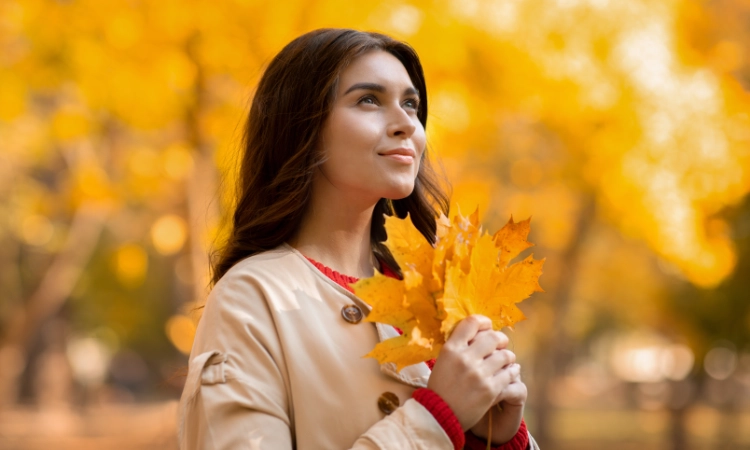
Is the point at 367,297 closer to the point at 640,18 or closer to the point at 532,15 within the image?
the point at 532,15

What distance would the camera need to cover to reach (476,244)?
74.1 inches

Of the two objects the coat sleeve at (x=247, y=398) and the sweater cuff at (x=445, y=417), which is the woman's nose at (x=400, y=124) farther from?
the sweater cuff at (x=445, y=417)

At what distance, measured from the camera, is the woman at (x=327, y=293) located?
180 cm

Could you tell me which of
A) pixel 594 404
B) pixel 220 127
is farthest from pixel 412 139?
pixel 594 404

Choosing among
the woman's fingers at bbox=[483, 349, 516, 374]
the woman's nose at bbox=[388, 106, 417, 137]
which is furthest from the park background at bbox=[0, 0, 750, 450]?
the woman's fingers at bbox=[483, 349, 516, 374]

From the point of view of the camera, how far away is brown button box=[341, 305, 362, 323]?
1.97 meters

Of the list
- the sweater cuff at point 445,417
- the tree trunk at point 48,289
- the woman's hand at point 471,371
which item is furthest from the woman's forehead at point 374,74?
the tree trunk at point 48,289

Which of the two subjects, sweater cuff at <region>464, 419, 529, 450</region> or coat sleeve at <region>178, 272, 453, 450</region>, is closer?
coat sleeve at <region>178, 272, 453, 450</region>

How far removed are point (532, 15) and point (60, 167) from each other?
1149 cm

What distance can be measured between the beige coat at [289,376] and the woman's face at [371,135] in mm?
254

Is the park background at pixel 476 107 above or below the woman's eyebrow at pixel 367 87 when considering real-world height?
below

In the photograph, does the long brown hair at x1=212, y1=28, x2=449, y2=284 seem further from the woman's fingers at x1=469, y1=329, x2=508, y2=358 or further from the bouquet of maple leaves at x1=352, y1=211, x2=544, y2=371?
the woman's fingers at x1=469, y1=329, x2=508, y2=358

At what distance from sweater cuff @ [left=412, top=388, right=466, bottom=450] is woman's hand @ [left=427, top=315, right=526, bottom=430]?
0.04ft

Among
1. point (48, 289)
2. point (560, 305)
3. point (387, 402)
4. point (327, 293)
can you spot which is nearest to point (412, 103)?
point (327, 293)
